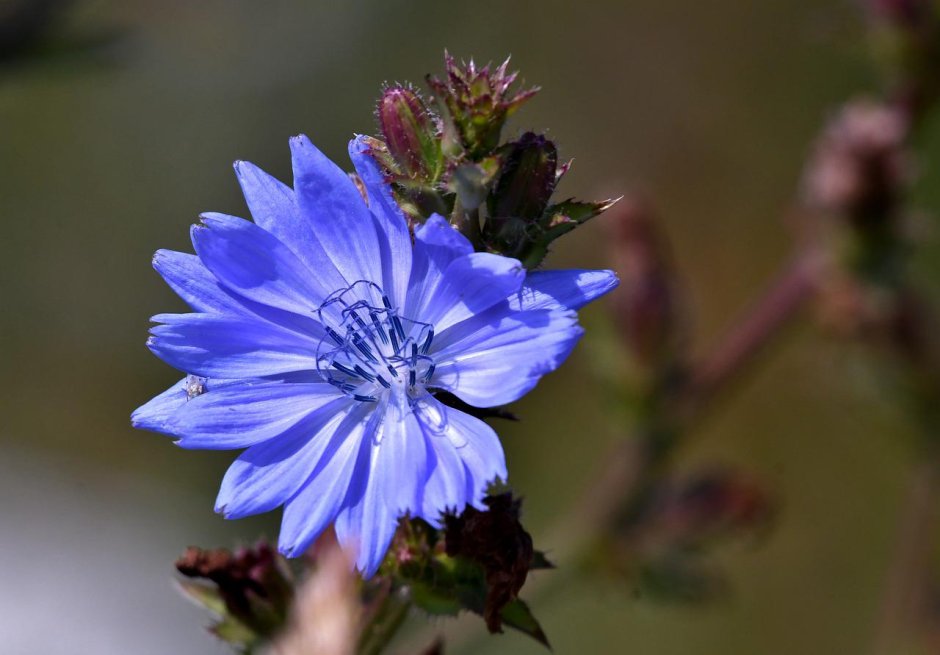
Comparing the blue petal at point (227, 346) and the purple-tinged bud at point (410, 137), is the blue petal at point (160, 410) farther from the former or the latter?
the purple-tinged bud at point (410, 137)

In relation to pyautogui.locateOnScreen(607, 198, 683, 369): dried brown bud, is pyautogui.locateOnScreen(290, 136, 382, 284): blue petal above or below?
above

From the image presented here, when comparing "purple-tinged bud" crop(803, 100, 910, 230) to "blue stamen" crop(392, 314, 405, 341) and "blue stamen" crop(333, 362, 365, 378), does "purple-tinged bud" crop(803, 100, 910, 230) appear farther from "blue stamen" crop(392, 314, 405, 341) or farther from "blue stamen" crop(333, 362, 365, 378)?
"blue stamen" crop(333, 362, 365, 378)

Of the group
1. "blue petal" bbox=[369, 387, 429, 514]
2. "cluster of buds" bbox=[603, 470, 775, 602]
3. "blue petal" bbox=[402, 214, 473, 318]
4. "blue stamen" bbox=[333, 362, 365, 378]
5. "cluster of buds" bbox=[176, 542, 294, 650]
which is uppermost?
"blue petal" bbox=[402, 214, 473, 318]

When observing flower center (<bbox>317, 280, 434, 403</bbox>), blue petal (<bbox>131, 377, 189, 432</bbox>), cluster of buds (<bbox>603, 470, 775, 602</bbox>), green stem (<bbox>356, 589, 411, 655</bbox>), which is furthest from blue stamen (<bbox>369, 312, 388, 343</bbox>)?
cluster of buds (<bbox>603, 470, 775, 602</bbox>)

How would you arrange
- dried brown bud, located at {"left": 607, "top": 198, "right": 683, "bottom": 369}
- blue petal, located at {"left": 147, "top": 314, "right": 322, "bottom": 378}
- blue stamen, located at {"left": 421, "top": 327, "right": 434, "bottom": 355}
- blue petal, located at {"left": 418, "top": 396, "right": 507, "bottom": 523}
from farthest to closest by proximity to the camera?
dried brown bud, located at {"left": 607, "top": 198, "right": 683, "bottom": 369}, blue stamen, located at {"left": 421, "top": 327, "right": 434, "bottom": 355}, blue petal, located at {"left": 147, "top": 314, "right": 322, "bottom": 378}, blue petal, located at {"left": 418, "top": 396, "right": 507, "bottom": 523}

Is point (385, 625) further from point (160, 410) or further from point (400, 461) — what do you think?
point (160, 410)

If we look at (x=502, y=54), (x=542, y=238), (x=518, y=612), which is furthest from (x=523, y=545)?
(x=502, y=54)

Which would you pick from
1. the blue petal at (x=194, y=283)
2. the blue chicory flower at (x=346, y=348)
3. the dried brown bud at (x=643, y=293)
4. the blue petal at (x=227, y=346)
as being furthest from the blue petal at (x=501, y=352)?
the dried brown bud at (x=643, y=293)
